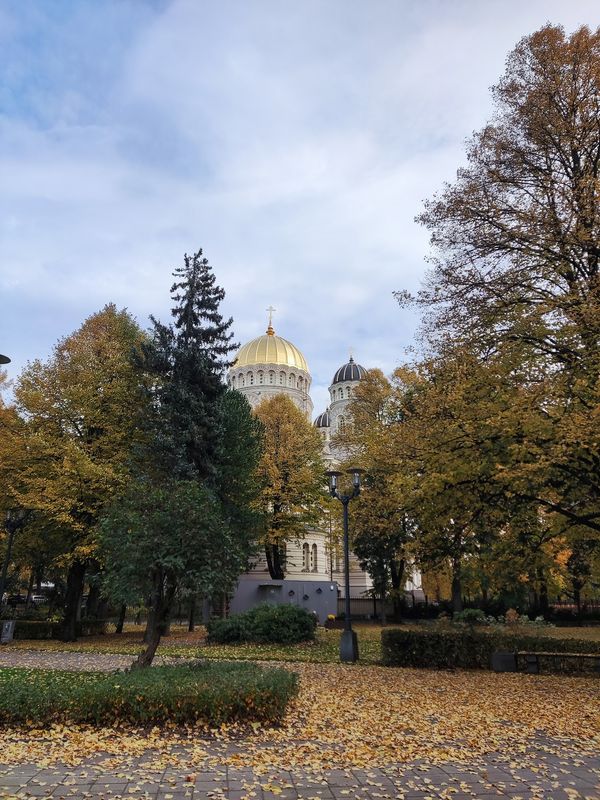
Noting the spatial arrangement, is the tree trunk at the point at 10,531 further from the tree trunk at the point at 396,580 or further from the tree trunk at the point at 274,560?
the tree trunk at the point at 396,580

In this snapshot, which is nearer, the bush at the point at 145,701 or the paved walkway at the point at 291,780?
the paved walkway at the point at 291,780

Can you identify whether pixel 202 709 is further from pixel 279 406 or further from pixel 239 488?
pixel 279 406

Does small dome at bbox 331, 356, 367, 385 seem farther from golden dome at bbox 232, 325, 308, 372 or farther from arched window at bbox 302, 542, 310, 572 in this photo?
arched window at bbox 302, 542, 310, 572

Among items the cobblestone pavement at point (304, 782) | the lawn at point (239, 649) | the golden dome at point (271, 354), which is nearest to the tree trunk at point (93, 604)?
the lawn at point (239, 649)

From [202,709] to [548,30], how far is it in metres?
17.0

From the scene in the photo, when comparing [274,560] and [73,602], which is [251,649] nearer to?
[73,602]

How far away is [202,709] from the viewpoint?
23.3 ft

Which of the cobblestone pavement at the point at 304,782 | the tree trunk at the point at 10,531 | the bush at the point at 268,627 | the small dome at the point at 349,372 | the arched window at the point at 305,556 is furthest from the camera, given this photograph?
the small dome at the point at 349,372

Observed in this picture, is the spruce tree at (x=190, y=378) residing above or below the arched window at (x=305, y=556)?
above

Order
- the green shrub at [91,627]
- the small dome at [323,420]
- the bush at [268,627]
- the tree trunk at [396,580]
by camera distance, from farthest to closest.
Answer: the small dome at [323,420]
the tree trunk at [396,580]
the green shrub at [91,627]
the bush at [268,627]

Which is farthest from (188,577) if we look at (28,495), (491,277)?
(28,495)

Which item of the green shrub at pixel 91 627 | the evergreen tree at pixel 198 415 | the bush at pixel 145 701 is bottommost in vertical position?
the green shrub at pixel 91 627

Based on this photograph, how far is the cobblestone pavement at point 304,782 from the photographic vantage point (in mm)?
5020

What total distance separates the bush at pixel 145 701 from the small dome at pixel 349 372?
A: 61.0 m
